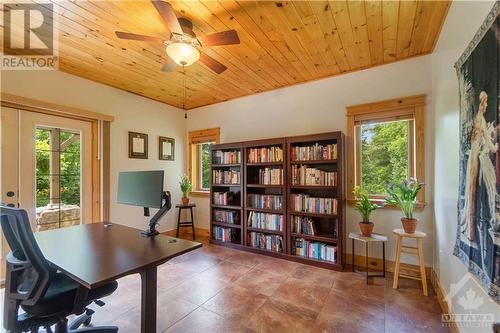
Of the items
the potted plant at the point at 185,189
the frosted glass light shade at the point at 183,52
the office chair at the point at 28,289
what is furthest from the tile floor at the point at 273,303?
the frosted glass light shade at the point at 183,52

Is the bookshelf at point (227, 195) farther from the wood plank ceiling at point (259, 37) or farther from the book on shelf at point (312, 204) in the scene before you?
the wood plank ceiling at point (259, 37)

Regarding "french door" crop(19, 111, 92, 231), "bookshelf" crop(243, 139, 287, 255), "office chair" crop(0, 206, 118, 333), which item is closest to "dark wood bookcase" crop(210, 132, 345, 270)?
"bookshelf" crop(243, 139, 287, 255)

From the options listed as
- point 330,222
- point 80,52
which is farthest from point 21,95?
point 330,222

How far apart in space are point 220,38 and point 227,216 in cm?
271

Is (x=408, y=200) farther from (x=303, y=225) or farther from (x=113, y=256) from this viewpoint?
(x=113, y=256)

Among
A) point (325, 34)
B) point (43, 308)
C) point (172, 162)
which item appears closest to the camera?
point (43, 308)

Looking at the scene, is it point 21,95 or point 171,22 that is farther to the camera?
point 21,95

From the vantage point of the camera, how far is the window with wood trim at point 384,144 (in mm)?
2602

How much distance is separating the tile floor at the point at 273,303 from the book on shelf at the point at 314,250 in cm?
17

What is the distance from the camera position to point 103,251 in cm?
145

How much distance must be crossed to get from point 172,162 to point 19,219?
326 centimetres

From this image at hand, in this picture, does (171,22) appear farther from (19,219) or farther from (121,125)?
(121,125)

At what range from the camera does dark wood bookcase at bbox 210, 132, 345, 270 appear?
2.82 m

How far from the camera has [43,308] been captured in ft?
4.22
